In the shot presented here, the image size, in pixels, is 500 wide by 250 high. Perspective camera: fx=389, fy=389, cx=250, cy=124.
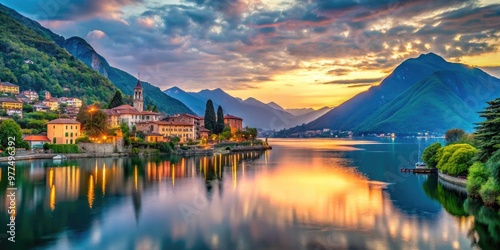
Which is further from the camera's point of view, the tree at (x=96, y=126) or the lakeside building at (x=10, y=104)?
the lakeside building at (x=10, y=104)

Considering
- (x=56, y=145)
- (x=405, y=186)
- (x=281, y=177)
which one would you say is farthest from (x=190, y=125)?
(x=405, y=186)

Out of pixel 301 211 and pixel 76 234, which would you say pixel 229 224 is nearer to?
pixel 301 211

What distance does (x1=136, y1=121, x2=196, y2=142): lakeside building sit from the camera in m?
70.7

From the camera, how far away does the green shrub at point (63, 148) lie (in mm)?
52750

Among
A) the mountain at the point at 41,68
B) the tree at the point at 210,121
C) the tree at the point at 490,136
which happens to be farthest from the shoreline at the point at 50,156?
the mountain at the point at 41,68

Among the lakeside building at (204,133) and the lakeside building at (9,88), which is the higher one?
the lakeside building at (9,88)

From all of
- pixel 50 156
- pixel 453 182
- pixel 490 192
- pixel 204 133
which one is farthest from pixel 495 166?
pixel 204 133

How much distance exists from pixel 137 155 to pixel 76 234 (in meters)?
43.0

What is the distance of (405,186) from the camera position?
33.7 metres

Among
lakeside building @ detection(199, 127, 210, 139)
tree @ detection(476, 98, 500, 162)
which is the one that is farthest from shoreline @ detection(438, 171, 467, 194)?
lakeside building @ detection(199, 127, 210, 139)

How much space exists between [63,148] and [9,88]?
3966cm

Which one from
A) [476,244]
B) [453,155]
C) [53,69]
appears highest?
[53,69]

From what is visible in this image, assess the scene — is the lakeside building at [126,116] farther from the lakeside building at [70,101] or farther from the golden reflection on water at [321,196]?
the golden reflection on water at [321,196]

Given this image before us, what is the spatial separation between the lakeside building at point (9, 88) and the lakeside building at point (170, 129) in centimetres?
3265
